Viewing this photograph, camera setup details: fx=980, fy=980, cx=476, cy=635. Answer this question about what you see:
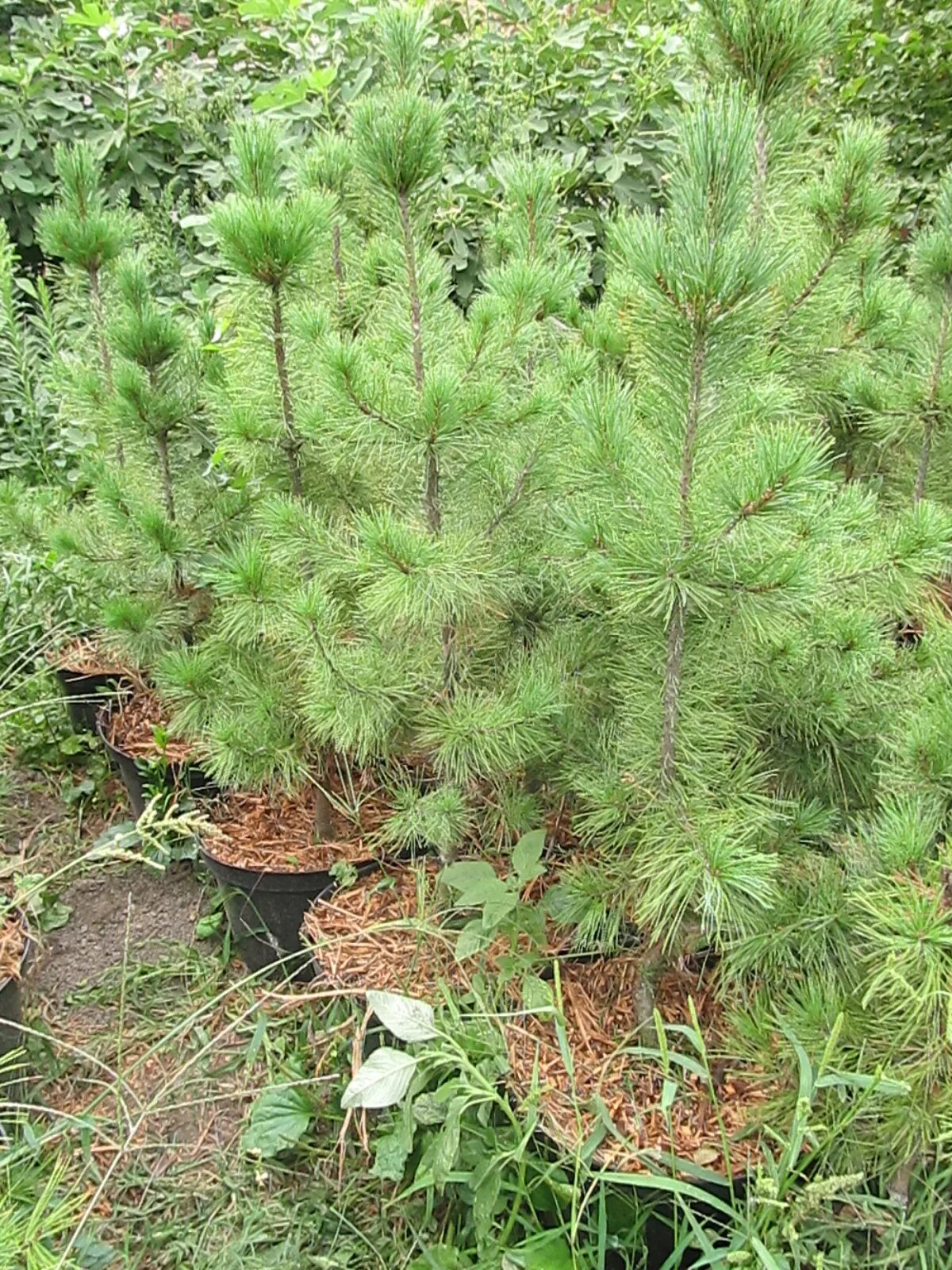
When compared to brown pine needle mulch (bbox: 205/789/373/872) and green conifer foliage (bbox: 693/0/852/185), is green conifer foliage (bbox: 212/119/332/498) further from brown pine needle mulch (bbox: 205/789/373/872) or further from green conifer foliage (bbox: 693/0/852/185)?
brown pine needle mulch (bbox: 205/789/373/872)

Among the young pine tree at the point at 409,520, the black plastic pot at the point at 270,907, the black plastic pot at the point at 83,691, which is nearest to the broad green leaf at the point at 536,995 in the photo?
the young pine tree at the point at 409,520

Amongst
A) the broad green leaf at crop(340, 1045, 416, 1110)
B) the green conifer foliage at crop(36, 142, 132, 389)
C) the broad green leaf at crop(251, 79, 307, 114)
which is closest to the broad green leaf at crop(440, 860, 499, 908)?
the broad green leaf at crop(340, 1045, 416, 1110)

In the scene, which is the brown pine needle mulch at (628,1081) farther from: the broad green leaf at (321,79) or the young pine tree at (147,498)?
the broad green leaf at (321,79)

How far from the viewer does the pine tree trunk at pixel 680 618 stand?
980mm

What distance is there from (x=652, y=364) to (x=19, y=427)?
2513 mm

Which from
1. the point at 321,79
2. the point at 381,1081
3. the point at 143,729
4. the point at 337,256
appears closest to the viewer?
the point at 381,1081

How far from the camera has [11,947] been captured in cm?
162

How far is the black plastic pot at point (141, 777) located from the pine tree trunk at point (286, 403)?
733 mm

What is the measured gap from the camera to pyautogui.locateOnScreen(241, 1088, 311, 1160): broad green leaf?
57.9 inches

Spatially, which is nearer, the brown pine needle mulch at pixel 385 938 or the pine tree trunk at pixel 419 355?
the pine tree trunk at pixel 419 355

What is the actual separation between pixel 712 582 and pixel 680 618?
100mm

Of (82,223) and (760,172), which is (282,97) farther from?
(760,172)

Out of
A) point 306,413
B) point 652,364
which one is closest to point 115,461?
point 306,413

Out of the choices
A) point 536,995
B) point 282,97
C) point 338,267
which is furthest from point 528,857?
point 282,97
